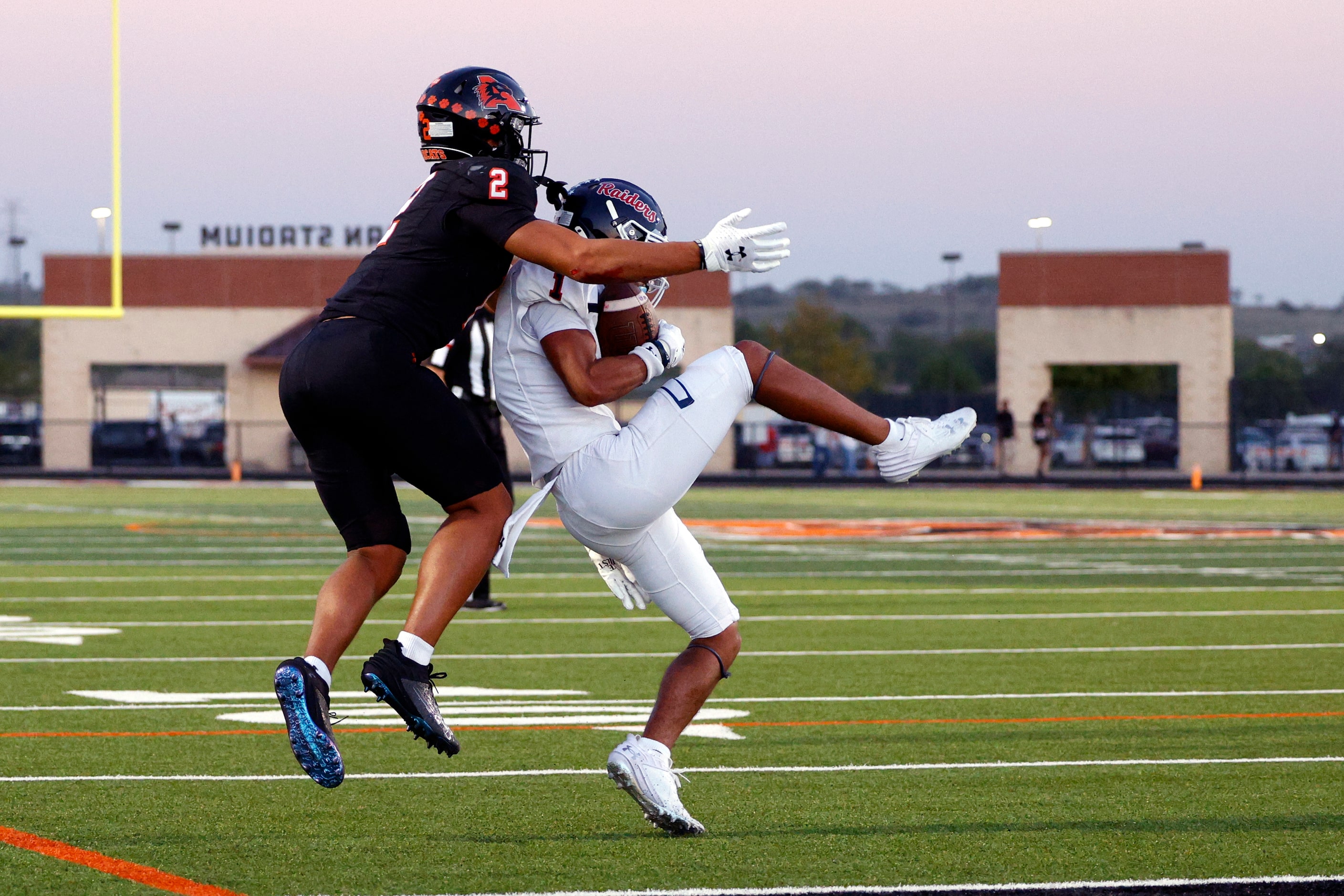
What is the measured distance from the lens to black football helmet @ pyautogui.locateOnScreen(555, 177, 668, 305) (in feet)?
16.8

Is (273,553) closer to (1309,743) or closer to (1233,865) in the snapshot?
(1309,743)

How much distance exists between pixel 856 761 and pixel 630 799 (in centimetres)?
97

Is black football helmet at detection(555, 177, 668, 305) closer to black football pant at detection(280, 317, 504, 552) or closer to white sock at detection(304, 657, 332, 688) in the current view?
black football pant at detection(280, 317, 504, 552)

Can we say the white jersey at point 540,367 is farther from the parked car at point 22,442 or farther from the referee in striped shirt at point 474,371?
the parked car at point 22,442

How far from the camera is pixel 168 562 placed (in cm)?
1576

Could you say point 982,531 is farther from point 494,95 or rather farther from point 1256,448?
point 1256,448

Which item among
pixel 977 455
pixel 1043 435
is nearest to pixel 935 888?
pixel 1043 435

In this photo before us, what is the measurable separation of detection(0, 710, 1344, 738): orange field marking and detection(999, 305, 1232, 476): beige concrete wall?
41.3m

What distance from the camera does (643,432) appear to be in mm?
4949

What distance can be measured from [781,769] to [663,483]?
1546 millimetres

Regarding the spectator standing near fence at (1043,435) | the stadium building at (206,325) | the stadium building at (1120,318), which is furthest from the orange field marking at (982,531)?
the stadium building at (1120,318)

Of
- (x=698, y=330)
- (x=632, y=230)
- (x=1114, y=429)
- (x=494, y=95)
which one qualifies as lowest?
(x=1114, y=429)

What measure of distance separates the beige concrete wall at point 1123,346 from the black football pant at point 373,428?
44.0 meters

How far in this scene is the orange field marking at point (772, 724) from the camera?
22.2 feet
